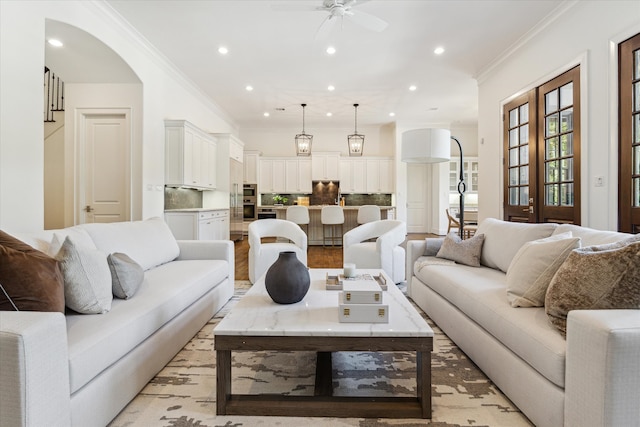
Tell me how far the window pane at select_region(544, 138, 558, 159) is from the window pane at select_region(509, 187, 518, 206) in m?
0.77

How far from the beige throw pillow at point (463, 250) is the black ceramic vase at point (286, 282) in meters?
1.72

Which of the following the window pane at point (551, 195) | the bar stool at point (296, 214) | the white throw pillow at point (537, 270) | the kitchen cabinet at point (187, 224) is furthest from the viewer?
the bar stool at point (296, 214)

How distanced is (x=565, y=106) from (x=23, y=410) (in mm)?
4938

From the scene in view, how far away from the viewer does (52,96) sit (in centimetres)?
543

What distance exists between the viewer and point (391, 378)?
1874 mm

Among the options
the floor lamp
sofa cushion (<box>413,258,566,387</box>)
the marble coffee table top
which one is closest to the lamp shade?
the floor lamp

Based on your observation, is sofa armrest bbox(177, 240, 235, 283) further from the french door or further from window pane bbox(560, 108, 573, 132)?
window pane bbox(560, 108, 573, 132)

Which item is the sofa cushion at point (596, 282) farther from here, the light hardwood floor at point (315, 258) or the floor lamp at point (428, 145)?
the light hardwood floor at point (315, 258)

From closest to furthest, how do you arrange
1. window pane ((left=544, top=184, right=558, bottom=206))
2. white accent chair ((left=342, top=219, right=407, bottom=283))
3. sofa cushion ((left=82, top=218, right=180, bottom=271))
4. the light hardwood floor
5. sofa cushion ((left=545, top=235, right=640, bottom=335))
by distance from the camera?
sofa cushion ((left=545, top=235, right=640, bottom=335)), sofa cushion ((left=82, top=218, right=180, bottom=271)), white accent chair ((left=342, top=219, right=407, bottom=283)), window pane ((left=544, top=184, right=558, bottom=206)), the light hardwood floor

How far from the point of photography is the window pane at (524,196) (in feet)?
14.7

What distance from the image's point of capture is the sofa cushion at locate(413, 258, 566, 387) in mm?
1365

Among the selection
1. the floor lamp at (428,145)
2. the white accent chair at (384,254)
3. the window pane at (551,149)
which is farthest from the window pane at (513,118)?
the white accent chair at (384,254)

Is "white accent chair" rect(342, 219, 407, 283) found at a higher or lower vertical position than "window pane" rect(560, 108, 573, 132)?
lower

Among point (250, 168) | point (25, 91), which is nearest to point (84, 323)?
point (25, 91)
